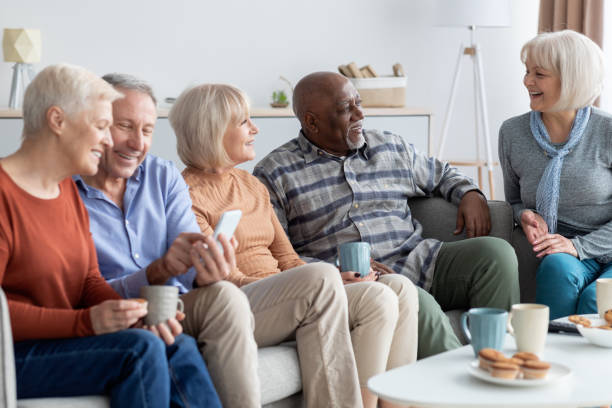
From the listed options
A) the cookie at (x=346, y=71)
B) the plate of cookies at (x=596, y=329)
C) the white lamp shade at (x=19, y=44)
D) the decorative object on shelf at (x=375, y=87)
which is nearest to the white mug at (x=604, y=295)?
the plate of cookies at (x=596, y=329)

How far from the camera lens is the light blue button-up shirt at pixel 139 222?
2.15m

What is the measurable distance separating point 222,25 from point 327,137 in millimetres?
2208

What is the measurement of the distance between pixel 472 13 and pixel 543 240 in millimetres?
2388

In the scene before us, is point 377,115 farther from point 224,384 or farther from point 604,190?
point 224,384

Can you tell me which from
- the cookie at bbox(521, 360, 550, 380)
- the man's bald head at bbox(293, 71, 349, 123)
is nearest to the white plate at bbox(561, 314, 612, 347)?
the cookie at bbox(521, 360, 550, 380)

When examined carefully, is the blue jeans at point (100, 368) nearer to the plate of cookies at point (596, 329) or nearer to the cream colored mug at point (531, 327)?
the cream colored mug at point (531, 327)

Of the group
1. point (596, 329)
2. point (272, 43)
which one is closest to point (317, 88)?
point (596, 329)

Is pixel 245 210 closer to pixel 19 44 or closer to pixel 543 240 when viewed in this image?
pixel 543 240

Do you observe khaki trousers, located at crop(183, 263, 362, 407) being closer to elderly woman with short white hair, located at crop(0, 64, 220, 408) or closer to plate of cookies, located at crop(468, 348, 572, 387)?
elderly woman with short white hair, located at crop(0, 64, 220, 408)

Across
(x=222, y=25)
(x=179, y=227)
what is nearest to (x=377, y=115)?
(x=222, y=25)

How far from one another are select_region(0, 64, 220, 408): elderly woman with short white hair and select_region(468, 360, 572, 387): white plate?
57 cm

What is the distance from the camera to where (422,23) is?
5508 mm

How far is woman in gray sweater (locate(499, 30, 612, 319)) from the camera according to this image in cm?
288

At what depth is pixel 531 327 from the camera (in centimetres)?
179
